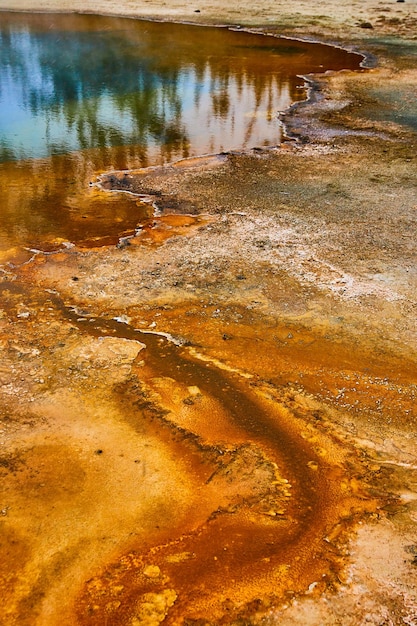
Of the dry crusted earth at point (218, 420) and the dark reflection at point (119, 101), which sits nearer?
the dry crusted earth at point (218, 420)

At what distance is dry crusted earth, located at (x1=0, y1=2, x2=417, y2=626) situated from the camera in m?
2.76

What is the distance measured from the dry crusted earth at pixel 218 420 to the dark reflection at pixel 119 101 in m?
1.45

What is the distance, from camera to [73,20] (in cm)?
1923

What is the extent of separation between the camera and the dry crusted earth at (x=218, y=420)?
9.07ft

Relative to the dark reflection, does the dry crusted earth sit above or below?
below

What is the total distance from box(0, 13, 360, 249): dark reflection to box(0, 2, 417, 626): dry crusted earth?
4.75ft

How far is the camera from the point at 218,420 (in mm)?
3699

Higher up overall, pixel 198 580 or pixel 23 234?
pixel 23 234

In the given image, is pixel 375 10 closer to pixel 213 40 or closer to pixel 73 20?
pixel 213 40

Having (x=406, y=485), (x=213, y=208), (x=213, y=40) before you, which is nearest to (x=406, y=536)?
(x=406, y=485)

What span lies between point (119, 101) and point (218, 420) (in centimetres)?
869

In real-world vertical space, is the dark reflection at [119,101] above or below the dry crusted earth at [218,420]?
above

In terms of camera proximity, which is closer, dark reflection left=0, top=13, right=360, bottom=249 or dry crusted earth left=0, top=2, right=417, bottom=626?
dry crusted earth left=0, top=2, right=417, bottom=626

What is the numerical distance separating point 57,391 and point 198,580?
164 cm
